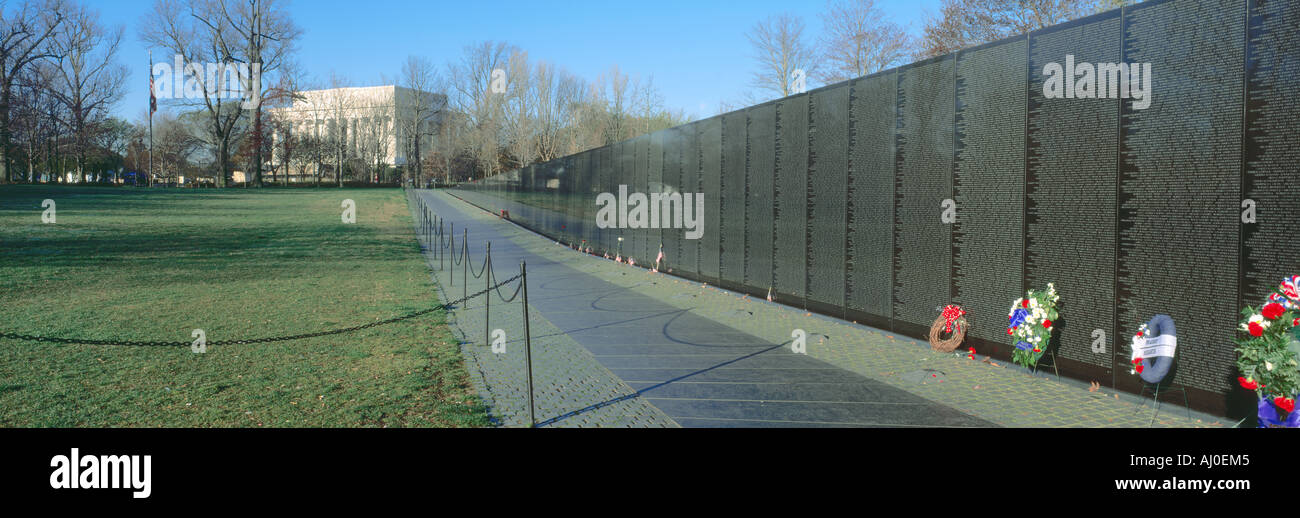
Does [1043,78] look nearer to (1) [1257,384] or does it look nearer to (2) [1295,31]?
(2) [1295,31]

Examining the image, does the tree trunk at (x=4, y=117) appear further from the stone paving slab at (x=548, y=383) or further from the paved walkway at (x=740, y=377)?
the stone paving slab at (x=548, y=383)

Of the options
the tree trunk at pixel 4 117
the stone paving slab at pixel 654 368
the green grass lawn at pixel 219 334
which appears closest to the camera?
the green grass lawn at pixel 219 334

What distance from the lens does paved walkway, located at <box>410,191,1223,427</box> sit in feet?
18.9

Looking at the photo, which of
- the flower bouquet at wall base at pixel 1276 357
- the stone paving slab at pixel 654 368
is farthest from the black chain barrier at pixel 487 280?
the flower bouquet at wall base at pixel 1276 357

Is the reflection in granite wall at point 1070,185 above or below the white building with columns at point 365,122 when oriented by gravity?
below

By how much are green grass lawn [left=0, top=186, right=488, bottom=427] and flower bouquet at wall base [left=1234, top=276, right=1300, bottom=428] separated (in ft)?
16.8

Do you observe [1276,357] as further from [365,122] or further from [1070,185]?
[365,122]

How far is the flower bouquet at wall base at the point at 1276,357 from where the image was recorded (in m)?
4.66

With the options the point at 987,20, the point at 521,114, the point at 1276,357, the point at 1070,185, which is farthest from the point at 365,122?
the point at 1276,357

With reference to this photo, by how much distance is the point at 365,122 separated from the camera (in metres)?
104

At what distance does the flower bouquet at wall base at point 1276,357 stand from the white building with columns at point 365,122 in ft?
319

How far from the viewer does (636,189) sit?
18.2 m
